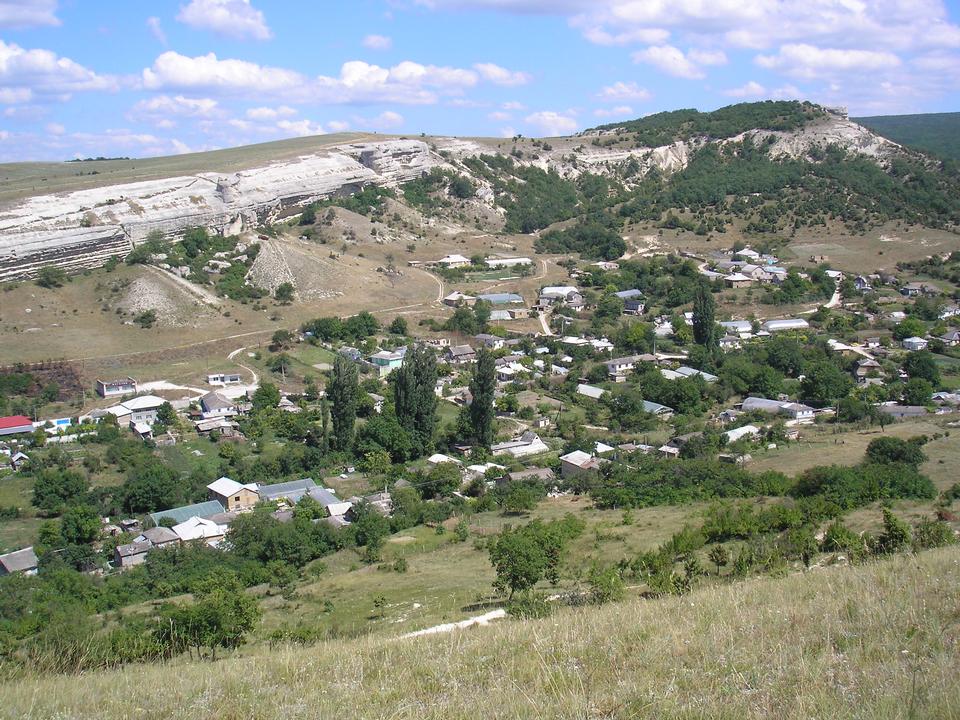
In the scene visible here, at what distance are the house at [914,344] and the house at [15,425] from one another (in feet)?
100

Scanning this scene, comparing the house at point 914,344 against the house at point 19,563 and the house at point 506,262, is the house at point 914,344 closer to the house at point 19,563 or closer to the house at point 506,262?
the house at point 506,262

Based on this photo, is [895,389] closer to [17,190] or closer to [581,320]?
[581,320]

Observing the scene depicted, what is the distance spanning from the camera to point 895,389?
88.5 ft

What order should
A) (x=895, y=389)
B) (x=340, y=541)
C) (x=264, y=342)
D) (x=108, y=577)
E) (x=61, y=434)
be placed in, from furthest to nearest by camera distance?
(x=264, y=342) < (x=895, y=389) < (x=61, y=434) < (x=340, y=541) < (x=108, y=577)

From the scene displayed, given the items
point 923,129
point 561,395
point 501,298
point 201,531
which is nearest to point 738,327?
point 501,298

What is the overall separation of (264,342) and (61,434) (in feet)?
33.1

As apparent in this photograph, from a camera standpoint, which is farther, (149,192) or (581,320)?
(149,192)

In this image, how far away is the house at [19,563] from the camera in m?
16.4

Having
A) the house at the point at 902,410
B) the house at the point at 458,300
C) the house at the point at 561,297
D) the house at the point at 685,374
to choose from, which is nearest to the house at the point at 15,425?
the house at the point at 458,300

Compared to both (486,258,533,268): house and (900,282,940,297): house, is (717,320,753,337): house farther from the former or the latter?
(486,258,533,268): house

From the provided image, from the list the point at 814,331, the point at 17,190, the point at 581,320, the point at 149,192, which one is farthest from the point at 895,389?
the point at 17,190

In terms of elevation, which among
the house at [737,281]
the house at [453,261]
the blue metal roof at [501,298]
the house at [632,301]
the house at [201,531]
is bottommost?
the house at [201,531]

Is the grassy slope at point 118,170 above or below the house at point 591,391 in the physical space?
above

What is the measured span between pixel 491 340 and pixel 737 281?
580 inches
